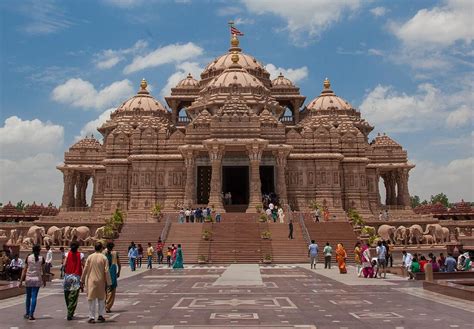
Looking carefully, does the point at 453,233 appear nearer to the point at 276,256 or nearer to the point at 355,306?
the point at 276,256

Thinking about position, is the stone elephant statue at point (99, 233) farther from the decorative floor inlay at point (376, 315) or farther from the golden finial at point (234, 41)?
the golden finial at point (234, 41)

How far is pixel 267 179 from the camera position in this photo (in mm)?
60938

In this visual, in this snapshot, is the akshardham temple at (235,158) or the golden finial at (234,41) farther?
the golden finial at (234,41)

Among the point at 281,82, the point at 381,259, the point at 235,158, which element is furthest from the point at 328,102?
the point at 381,259

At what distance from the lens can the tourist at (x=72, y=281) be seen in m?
13.3

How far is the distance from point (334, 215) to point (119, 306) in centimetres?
4206

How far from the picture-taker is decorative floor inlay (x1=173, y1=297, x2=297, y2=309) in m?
15.3

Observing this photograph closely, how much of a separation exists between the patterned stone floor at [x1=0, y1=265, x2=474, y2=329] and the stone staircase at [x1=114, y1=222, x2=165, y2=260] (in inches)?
642

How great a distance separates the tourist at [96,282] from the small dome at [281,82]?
6755 centimetres

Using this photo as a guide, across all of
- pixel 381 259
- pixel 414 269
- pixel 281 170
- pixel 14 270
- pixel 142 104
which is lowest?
pixel 414 269

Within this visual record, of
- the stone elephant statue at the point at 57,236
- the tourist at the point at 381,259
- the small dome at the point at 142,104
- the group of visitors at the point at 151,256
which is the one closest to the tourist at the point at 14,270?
the group of visitors at the point at 151,256

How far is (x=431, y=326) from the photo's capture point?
479 inches

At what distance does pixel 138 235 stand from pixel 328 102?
41575 millimetres

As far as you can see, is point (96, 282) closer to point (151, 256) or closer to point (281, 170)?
point (151, 256)
